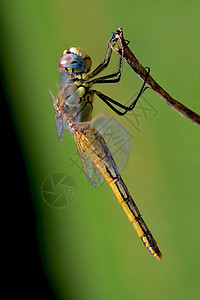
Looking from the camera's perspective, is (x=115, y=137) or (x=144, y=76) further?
(x=115, y=137)

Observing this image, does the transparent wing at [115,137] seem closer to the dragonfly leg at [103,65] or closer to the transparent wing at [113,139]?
the transparent wing at [113,139]

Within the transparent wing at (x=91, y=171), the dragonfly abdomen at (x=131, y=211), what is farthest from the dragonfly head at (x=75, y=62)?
the dragonfly abdomen at (x=131, y=211)

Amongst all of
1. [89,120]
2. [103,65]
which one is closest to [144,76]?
[103,65]

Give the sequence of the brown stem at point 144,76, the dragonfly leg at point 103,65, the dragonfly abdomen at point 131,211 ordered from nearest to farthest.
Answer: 1. the brown stem at point 144,76
2. the dragonfly leg at point 103,65
3. the dragonfly abdomen at point 131,211

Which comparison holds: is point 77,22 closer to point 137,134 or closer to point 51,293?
point 137,134

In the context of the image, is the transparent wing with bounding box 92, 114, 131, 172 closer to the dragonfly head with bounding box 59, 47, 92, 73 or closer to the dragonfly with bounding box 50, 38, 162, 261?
Result: the dragonfly with bounding box 50, 38, 162, 261

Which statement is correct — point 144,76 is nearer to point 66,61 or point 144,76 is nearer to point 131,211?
point 66,61
